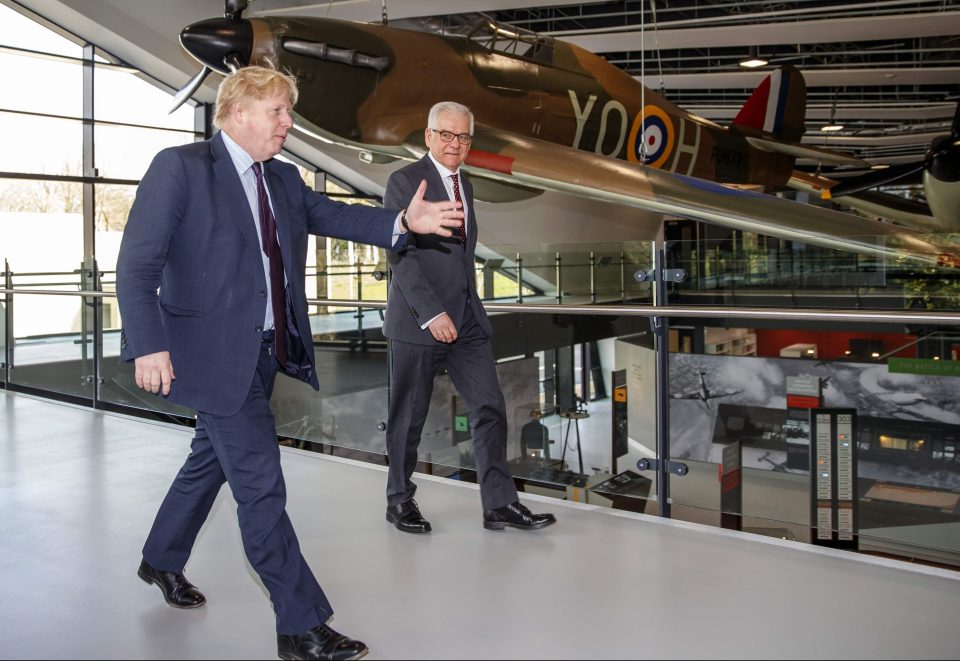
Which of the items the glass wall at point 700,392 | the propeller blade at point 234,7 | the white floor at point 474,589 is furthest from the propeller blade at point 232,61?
the white floor at point 474,589

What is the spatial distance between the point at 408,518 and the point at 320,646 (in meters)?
0.86

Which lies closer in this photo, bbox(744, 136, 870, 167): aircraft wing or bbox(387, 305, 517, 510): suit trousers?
bbox(387, 305, 517, 510): suit trousers

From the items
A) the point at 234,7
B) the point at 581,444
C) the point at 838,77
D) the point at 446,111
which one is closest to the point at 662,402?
the point at 581,444

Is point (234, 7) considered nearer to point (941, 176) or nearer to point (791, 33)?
point (791, 33)

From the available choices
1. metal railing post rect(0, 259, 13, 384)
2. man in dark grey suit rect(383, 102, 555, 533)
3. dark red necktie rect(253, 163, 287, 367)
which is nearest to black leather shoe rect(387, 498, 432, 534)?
man in dark grey suit rect(383, 102, 555, 533)

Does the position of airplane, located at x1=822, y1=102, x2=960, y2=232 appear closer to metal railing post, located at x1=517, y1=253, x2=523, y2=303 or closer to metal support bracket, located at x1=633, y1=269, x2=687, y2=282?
metal railing post, located at x1=517, y1=253, x2=523, y2=303

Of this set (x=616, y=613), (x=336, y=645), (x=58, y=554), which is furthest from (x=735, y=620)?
(x=58, y=554)

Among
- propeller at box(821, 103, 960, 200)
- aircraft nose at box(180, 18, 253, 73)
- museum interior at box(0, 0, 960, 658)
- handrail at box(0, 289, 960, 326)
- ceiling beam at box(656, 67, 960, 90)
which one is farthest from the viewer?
ceiling beam at box(656, 67, 960, 90)

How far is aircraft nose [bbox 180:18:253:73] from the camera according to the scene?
237 inches

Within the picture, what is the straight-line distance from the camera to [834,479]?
2.39 meters

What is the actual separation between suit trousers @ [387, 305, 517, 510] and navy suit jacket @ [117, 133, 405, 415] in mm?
755

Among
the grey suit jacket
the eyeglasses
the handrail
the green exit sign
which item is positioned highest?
the eyeglasses

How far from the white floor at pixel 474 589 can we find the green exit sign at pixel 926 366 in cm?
57

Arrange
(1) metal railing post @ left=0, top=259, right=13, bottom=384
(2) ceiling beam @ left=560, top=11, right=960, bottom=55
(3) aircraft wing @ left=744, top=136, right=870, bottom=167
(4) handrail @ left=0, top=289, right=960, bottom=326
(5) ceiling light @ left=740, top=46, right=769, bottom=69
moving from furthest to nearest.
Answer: (5) ceiling light @ left=740, top=46, right=769, bottom=69, (2) ceiling beam @ left=560, top=11, right=960, bottom=55, (3) aircraft wing @ left=744, top=136, right=870, bottom=167, (1) metal railing post @ left=0, top=259, right=13, bottom=384, (4) handrail @ left=0, top=289, right=960, bottom=326
